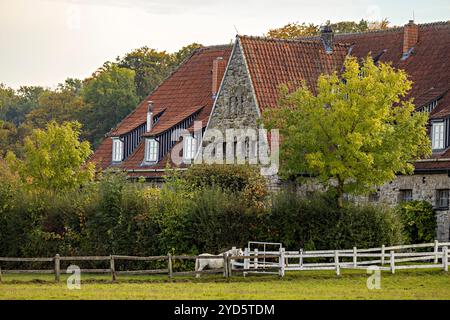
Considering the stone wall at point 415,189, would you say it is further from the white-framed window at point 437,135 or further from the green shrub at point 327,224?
the green shrub at point 327,224

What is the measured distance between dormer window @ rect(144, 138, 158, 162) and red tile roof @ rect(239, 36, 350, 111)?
9323mm

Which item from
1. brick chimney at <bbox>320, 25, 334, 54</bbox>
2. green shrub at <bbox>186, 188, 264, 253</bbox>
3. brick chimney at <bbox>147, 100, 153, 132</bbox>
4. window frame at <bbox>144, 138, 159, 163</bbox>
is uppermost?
brick chimney at <bbox>320, 25, 334, 54</bbox>

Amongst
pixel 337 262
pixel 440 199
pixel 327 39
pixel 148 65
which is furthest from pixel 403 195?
pixel 148 65

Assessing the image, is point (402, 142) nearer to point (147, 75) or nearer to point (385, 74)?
point (385, 74)

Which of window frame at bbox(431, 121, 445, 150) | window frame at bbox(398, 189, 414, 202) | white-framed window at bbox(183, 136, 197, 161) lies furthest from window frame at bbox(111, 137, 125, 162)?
window frame at bbox(431, 121, 445, 150)

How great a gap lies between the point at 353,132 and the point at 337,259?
6.29 metres

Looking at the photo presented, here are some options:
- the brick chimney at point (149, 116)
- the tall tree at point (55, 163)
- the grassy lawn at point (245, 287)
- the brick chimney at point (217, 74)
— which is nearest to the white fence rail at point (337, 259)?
the grassy lawn at point (245, 287)

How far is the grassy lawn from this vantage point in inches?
1750

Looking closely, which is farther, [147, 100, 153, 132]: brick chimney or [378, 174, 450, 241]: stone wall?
[147, 100, 153, 132]: brick chimney

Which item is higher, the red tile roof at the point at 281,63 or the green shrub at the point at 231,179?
the red tile roof at the point at 281,63

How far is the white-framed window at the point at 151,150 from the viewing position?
3007 inches

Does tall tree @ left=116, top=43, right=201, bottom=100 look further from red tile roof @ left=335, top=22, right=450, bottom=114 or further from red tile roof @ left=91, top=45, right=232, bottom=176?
red tile roof @ left=335, top=22, right=450, bottom=114

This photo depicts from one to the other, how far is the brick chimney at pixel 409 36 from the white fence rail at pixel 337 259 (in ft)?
57.3

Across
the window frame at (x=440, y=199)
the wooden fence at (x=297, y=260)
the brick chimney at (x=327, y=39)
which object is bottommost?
the wooden fence at (x=297, y=260)
